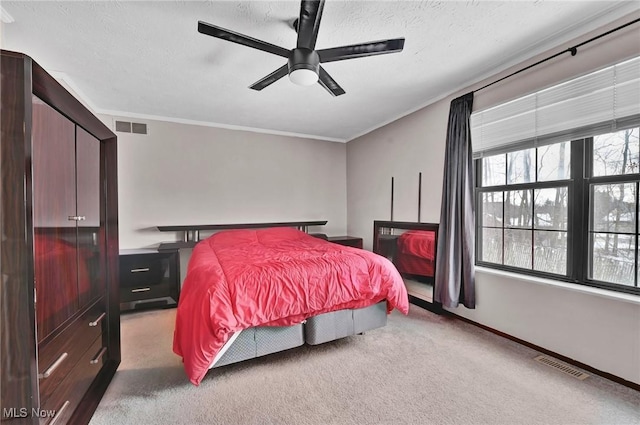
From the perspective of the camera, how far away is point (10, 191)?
100cm

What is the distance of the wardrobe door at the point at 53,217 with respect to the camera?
118 centimetres

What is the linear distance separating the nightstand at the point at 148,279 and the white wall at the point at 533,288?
10.2ft

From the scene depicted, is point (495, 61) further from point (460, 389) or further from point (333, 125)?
point (460, 389)

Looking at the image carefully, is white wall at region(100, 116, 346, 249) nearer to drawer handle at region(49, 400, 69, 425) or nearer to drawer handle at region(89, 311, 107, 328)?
drawer handle at region(89, 311, 107, 328)

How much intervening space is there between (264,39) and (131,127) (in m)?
2.71

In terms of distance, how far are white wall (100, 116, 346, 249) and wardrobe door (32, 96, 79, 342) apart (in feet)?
8.26

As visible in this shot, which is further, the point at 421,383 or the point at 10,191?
the point at 421,383

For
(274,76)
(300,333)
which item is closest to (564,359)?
(300,333)

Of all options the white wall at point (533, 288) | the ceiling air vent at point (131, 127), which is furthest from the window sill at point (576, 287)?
the ceiling air vent at point (131, 127)

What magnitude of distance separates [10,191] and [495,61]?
3.38 m

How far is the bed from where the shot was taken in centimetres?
332

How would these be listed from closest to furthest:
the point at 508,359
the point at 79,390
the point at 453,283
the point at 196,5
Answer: the point at 79,390
the point at 196,5
the point at 508,359
the point at 453,283

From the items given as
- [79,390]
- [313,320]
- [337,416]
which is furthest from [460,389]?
[79,390]

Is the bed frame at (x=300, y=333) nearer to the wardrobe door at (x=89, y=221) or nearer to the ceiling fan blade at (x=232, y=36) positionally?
the wardrobe door at (x=89, y=221)
